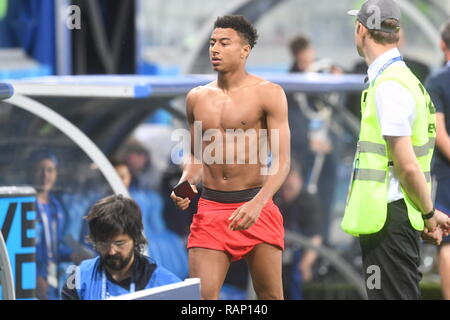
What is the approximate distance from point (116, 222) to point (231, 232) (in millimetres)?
724

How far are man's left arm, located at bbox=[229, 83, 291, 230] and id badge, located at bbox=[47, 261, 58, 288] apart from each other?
1.64 meters

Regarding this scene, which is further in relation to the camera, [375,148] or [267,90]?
[267,90]

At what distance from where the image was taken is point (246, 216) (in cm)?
659

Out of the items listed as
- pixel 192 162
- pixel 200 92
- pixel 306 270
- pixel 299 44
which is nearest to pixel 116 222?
pixel 192 162

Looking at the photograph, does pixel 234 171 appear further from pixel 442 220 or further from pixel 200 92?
pixel 442 220

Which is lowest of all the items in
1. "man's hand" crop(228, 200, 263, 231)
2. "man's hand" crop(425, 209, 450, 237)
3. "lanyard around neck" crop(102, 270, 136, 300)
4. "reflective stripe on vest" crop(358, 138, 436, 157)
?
"lanyard around neck" crop(102, 270, 136, 300)

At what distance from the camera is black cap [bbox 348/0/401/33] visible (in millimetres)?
6363

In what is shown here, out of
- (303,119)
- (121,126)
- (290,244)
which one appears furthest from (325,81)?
(303,119)

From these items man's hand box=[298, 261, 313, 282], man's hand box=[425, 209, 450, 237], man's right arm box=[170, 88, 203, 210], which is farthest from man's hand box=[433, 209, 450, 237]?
man's hand box=[298, 261, 313, 282]

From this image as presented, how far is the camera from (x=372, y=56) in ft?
21.0

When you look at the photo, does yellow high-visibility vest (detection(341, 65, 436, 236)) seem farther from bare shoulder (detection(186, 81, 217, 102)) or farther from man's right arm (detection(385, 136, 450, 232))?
bare shoulder (detection(186, 81, 217, 102))

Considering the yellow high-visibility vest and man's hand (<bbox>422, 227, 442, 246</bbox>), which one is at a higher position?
the yellow high-visibility vest
